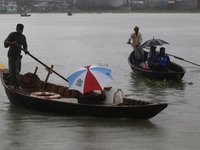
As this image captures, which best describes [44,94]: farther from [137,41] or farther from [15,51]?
[137,41]


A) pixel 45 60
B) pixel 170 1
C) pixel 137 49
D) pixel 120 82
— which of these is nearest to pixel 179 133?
pixel 120 82

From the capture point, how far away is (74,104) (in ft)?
38.2

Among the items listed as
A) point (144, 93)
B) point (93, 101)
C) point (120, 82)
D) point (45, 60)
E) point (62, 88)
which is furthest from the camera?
point (45, 60)

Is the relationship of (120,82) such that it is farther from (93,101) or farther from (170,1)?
(170,1)

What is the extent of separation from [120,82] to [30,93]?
5936 millimetres

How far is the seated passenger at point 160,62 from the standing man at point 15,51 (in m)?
5.58

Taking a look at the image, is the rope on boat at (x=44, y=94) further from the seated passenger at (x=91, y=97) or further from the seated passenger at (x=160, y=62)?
the seated passenger at (x=160, y=62)

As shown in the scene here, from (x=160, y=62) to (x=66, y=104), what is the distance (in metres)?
6.30

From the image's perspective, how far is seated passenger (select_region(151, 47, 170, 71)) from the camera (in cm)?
1712

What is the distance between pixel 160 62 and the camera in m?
17.3

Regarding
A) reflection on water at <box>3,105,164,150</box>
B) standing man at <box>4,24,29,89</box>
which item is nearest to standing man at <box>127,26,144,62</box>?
standing man at <box>4,24,29,89</box>

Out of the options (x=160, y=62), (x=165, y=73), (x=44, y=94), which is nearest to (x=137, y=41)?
(x=160, y=62)

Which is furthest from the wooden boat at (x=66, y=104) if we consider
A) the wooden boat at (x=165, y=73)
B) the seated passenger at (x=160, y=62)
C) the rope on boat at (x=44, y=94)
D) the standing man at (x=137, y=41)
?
the standing man at (x=137, y=41)

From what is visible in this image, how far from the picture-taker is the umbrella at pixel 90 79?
1104 centimetres
